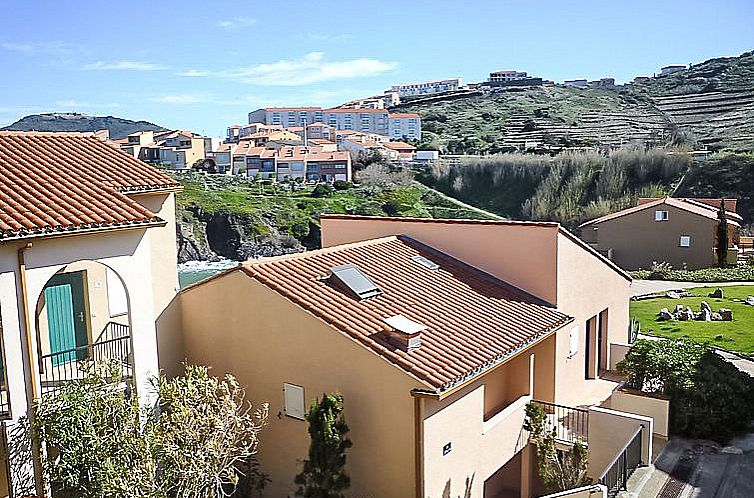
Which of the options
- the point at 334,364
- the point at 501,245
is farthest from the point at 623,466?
the point at 501,245

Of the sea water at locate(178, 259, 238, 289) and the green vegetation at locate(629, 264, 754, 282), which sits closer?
the green vegetation at locate(629, 264, 754, 282)

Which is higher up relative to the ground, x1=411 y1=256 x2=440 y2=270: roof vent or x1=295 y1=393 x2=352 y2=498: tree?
x1=411 y1=256 x2=440 y2=270: roof vent

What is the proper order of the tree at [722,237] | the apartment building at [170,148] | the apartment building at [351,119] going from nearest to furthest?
1. the tree at [722,237]
2. the apartment building at [170,148]
3. the apartment building at [351,119]

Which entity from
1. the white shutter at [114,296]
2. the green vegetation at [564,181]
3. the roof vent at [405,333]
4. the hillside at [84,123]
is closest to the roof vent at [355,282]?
the roof vent at [405,333]

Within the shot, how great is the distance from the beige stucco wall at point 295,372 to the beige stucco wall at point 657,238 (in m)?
39.8

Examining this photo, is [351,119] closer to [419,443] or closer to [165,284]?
[165,284]

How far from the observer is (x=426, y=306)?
13203 mm

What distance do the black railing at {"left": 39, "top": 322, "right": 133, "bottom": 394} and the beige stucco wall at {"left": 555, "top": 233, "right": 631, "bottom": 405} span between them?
29.9ft

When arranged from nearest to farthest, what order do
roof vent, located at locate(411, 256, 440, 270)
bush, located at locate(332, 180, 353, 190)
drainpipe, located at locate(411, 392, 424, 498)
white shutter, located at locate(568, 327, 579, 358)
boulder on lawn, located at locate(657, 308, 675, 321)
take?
drainpipe, located at locate(411, 392, 424, 498)
roof vent, located at locate(411, 256, 440, 270)
white shutter, located at locate(568, 327, 579, 358)
boulder on lawn, located at locate(657, 308, 675, 321)
bush, located at locate(332, 180, 353, 190)

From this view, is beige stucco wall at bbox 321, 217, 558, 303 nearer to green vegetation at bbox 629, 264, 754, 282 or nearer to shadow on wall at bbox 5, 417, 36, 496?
shadow on wall at bbox 5, 417, 36, 496

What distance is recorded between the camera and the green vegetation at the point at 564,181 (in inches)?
2940

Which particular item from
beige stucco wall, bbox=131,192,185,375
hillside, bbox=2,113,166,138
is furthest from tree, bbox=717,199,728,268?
hillside, bbox=2,113,166,138

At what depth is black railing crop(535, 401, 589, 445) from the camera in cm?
1346

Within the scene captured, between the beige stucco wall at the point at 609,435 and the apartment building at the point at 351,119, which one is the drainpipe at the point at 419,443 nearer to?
the beige stucco wall at the point at 609,435
